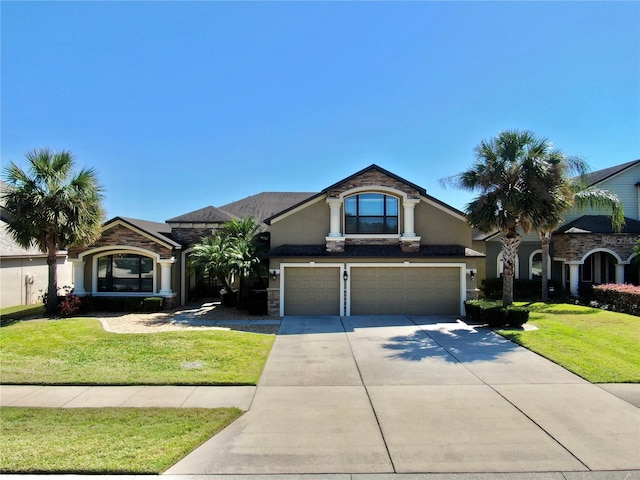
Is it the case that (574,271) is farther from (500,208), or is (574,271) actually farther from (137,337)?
(137,337)

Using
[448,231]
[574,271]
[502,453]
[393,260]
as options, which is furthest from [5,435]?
[574,271]

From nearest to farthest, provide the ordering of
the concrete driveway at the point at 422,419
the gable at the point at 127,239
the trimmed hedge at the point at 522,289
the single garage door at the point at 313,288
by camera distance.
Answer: the concrete driveway at the point at 422,419, the single garage door at the point at 313,288, the gable at the point at 127,239, the trimmed hedge at the point at 522,289

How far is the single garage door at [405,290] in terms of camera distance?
1617 centimetres

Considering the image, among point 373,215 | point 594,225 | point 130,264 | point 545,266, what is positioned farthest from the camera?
point 594,225

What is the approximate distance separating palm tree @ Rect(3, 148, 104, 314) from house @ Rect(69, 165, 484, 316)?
5.85ft

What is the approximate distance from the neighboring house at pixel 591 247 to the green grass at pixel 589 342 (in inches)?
217

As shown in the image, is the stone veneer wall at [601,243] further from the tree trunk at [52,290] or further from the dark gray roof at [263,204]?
the tree trunk at [52,290]

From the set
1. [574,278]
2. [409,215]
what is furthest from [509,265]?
[574,278]

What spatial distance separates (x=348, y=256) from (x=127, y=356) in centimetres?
919

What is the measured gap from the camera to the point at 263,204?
2711cm

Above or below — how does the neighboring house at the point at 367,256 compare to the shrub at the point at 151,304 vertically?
above

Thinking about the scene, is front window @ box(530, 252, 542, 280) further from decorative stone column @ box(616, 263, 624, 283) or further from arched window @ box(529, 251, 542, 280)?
decorative stone column @ box(616, 263, 624, 283)

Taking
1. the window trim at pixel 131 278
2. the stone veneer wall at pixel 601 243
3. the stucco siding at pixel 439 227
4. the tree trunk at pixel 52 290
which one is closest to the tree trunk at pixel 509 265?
the stucco siding at pixel 439 227

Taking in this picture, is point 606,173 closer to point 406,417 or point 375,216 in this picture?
point 375,216
